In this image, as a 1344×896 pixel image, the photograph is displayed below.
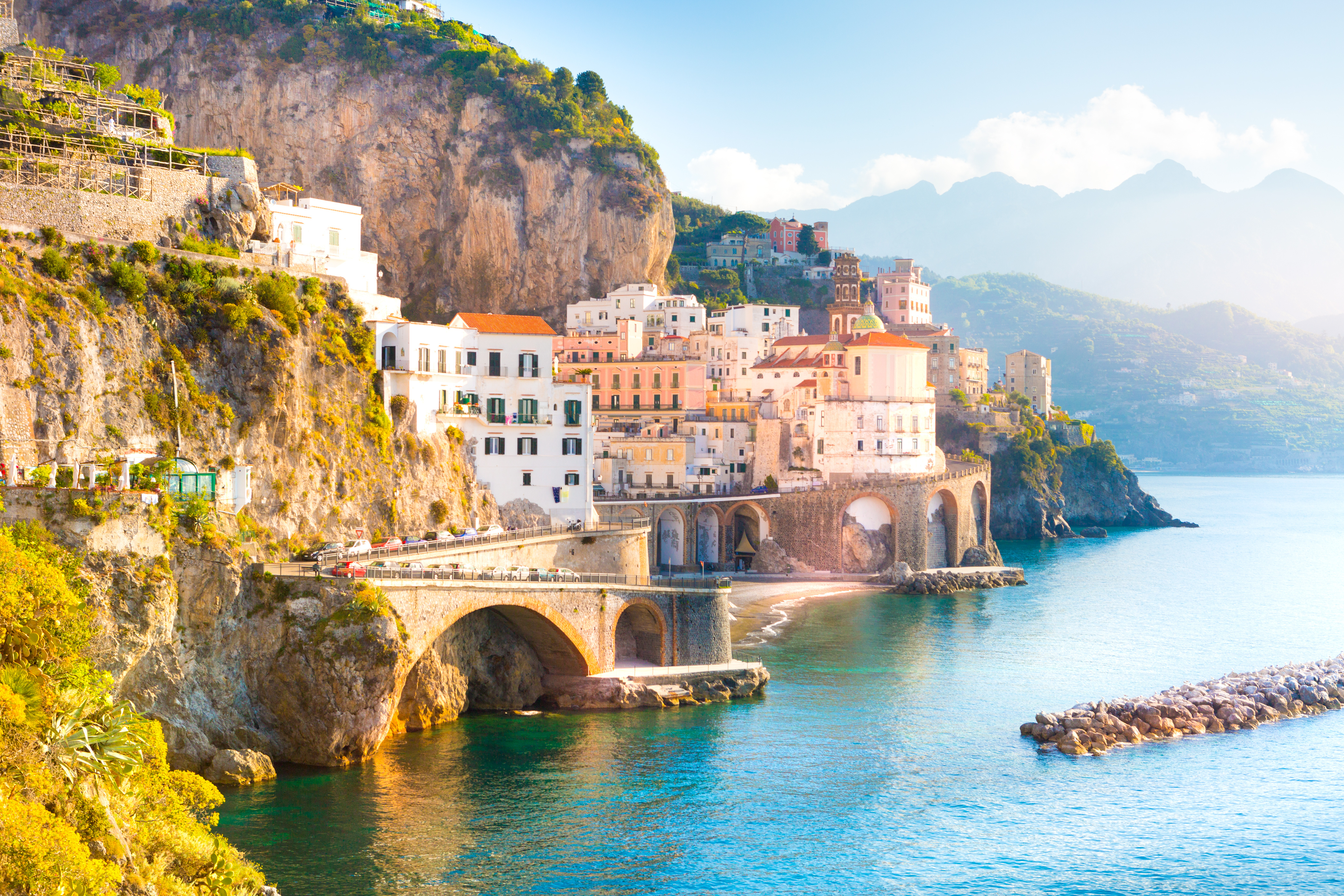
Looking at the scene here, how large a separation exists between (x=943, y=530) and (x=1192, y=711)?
51.8 metres

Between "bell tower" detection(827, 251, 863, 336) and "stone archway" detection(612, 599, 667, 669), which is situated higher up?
"bell tower" detection(827, 251, 863, 336)

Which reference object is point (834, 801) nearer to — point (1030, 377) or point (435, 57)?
point (435, 57)

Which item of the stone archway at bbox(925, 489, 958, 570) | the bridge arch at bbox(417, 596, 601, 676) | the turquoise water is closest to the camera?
the turquoise water

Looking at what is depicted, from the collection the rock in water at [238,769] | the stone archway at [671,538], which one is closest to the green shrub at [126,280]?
the rock in water at [238,769]

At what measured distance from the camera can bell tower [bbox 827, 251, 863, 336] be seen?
139 m

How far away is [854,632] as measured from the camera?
74.8 m

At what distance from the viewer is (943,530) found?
105 m

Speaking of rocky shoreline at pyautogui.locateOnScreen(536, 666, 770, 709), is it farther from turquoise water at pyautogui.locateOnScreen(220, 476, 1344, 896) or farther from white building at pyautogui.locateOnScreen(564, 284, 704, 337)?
white building at pyautogui.locateOnScreen(564, 284, 704, 337)

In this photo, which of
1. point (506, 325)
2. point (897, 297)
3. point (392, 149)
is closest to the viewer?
point (506, 325)

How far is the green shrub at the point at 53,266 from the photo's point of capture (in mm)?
45812

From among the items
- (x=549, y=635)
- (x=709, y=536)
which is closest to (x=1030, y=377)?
(x=709, y=536)

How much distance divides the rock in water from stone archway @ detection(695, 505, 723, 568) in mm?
60003

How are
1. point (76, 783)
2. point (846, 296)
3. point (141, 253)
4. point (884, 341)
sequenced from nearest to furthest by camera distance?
point (76, 783)
point (141, 253)
point (884, 341)
point (846, 296)

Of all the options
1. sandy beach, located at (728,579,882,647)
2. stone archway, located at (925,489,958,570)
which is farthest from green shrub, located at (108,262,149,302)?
stone archway, located at (925,489,958,570)
